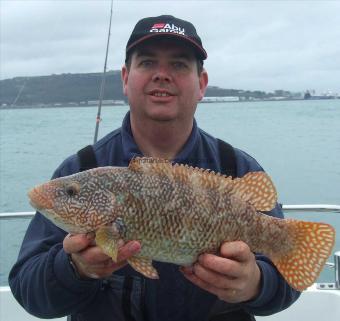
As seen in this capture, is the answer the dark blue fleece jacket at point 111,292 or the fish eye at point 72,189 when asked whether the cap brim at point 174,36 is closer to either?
the dark blue fleece jacket at point 111,292

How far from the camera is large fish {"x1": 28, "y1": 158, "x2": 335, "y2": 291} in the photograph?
8.64ft

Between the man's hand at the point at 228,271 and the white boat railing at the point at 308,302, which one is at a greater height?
the man's hand at the point at 228,271

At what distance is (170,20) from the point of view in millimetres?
3410

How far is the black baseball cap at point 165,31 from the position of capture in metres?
3.25

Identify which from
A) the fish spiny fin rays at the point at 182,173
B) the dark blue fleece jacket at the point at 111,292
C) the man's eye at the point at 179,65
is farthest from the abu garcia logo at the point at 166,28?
the fish spiny fin rays at the point at 182,173

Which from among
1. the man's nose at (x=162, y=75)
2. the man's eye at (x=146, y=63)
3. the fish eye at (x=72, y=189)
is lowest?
the fish eye at (x=72, y=189)

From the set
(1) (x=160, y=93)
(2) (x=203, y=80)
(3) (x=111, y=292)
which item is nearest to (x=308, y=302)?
(3) (x=111, y=292)

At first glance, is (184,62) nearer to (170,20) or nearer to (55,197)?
(170,20)

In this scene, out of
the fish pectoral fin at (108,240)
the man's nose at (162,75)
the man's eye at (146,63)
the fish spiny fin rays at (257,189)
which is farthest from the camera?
the man's eye at (146,63)

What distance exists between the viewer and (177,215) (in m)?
2.66

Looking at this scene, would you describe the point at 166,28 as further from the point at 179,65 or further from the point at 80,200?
the point at 80,200

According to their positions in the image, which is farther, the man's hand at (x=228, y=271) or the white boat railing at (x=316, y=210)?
the white boat railing at (x=316, y=210)

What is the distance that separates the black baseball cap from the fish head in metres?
1.01

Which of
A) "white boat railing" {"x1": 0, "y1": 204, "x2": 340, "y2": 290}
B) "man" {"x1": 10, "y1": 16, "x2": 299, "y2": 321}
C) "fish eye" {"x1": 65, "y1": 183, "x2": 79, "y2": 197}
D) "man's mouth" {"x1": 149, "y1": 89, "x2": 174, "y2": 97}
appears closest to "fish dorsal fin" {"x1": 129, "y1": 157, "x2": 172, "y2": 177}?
"fish eye" {"x1": 65, "y1": 183, "x2": 79, "y2": 197}
